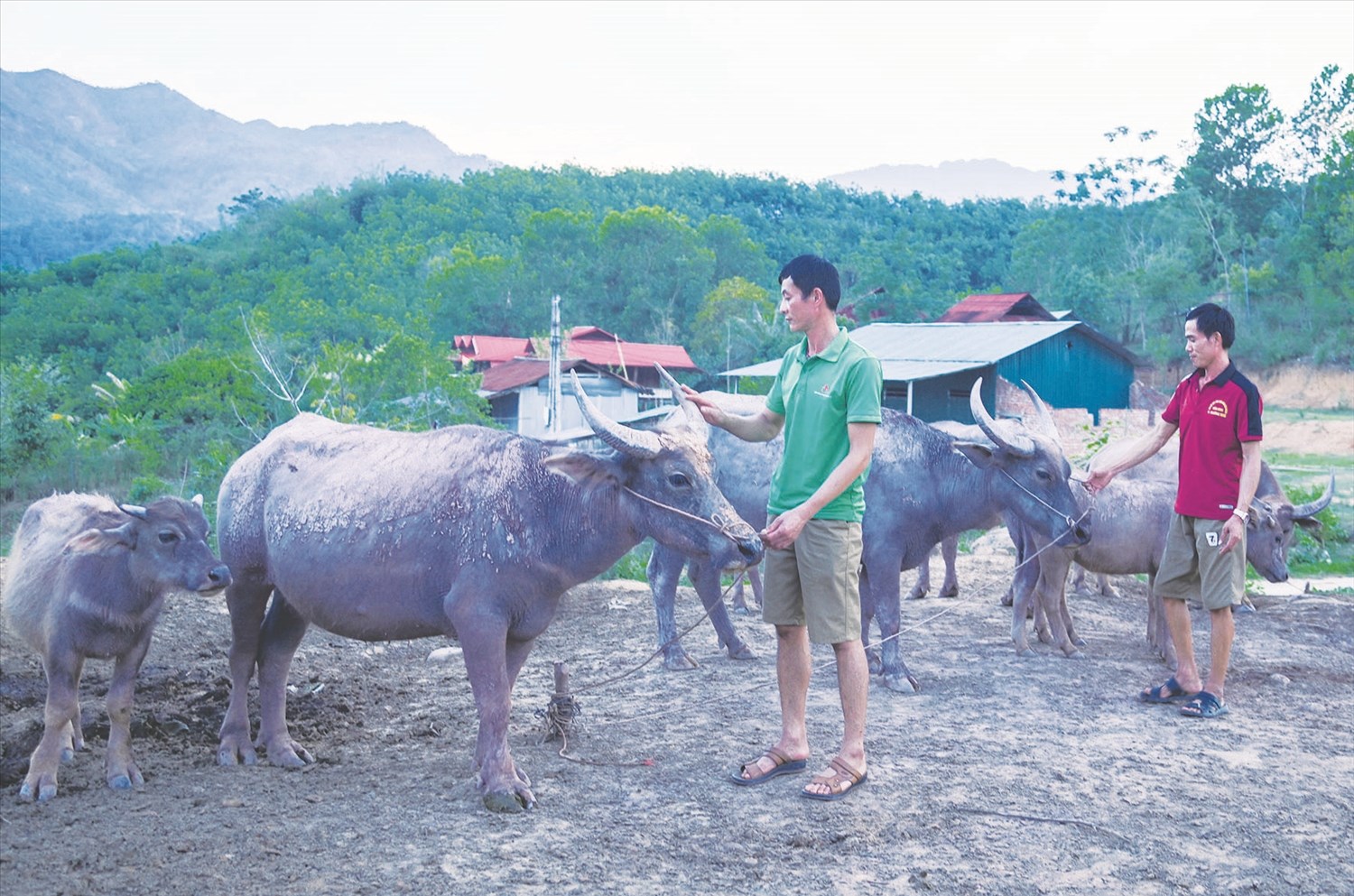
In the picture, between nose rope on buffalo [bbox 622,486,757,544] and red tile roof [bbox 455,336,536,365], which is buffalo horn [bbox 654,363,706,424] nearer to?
nose rope on buffalo [bbox 622,486,757,544]

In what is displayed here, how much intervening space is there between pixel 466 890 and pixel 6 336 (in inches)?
2189

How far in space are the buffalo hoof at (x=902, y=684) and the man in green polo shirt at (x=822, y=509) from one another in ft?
6.82

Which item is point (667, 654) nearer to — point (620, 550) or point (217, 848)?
point (620, 550)

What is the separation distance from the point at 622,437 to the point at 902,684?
10.5ft

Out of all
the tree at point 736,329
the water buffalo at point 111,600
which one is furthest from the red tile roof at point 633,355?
the water buffalo at point 111,600

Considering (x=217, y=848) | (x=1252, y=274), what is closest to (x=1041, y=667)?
(x=217, y=848)

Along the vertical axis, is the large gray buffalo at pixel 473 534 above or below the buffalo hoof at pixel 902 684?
above

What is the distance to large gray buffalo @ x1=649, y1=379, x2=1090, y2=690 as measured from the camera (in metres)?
7.49

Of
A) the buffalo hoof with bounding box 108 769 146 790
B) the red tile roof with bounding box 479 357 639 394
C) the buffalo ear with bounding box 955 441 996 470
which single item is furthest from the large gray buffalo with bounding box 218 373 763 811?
the red tile roof with bounding box 479 357 639 394

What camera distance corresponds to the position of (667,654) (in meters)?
7.96

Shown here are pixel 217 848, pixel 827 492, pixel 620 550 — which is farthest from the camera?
pixel 620 550

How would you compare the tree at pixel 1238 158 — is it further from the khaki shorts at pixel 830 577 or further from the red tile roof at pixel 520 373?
the khaki shorts at pixel 830 577

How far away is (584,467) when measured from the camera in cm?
520

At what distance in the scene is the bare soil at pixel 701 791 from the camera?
14.2ft
